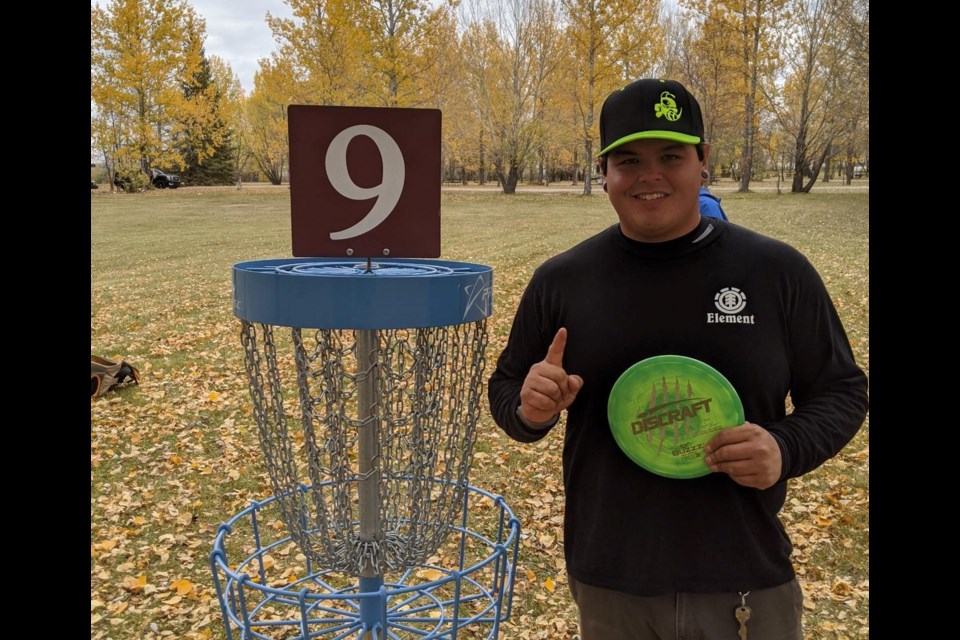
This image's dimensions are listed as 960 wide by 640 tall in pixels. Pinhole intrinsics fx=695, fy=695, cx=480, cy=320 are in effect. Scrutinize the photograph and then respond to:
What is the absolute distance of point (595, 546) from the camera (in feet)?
6.08

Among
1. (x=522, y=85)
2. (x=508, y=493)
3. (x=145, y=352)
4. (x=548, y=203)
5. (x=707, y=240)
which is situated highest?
(x=522, y=85)

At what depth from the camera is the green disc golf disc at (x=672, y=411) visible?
1.69m

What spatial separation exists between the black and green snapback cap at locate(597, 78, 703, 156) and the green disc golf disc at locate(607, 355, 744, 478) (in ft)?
1.84

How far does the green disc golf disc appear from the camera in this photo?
66.6 inches

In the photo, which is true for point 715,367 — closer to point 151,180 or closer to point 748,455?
point 748,455

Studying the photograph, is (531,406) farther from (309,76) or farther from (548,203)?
(309,76)

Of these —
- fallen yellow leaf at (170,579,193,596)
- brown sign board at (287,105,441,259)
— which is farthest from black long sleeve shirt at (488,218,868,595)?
fallen yellow leaf at (170,579,193,596)

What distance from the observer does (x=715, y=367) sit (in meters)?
1.78

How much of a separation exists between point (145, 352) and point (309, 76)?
79.6 feet

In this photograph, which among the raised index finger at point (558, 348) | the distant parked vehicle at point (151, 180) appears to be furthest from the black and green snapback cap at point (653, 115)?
the distant parked vehicle at point (151, 180)

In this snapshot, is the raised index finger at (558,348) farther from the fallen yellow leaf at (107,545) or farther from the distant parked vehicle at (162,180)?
the distant parked vehicle at (162,180)

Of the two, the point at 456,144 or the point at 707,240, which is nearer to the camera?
the point at 707,240

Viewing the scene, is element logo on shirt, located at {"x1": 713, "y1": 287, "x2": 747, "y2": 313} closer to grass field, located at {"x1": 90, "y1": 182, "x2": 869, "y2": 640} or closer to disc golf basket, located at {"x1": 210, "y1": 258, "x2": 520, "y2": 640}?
disc golf basket, located at {"x1": 210, "y1": 258, "x2": 520, "y2": 640}

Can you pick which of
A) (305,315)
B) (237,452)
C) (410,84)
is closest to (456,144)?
(410,84)
